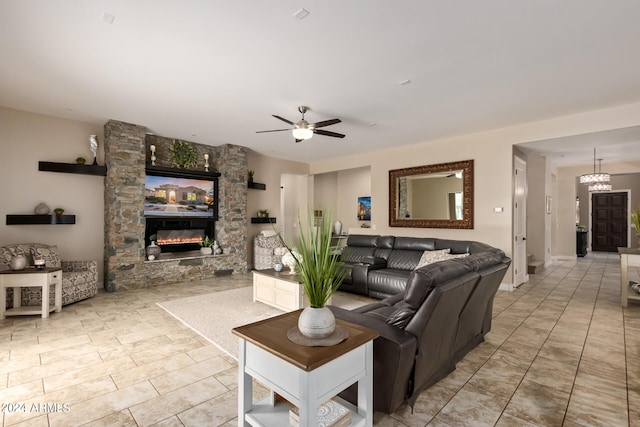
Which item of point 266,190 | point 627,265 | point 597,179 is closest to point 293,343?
point 627,265

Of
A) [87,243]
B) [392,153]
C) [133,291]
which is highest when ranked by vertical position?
[392,153]

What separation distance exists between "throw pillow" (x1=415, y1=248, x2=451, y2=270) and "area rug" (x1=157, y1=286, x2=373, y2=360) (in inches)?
40.6

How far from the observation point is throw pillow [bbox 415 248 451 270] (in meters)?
4.55

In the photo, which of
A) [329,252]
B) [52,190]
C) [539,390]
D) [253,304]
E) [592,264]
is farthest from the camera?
[592,264]

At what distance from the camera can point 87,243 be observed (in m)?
5.23

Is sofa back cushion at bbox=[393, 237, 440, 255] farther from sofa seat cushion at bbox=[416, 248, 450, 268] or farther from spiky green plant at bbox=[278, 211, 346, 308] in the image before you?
spiky green plant at bbox=[278, 211, 346, 308]

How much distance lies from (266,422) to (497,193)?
5.35 meters

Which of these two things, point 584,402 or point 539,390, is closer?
point 584,402

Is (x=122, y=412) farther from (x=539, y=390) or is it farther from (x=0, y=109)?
(x=0, y=109)

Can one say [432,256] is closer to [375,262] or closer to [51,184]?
[375,262]

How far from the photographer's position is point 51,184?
4.91 meters

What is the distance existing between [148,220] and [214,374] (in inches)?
173

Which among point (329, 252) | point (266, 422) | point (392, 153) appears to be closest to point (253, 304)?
point (266, 422)

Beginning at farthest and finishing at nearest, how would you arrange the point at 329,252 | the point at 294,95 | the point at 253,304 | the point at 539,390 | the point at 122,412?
1. the point at 253,304
2. the point at 294,95
3. the point at 539,390
4. the point at 122,412
5. the point at 329,252
